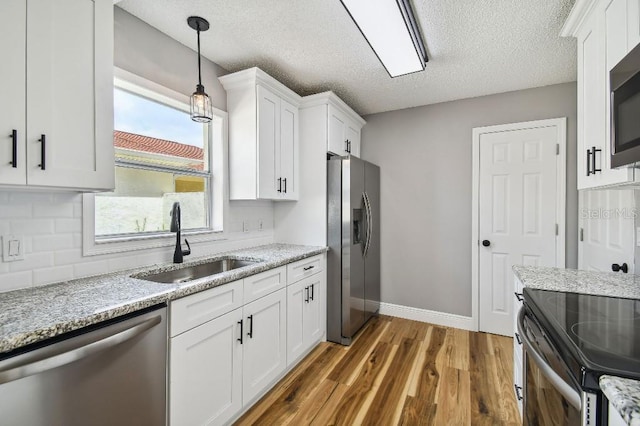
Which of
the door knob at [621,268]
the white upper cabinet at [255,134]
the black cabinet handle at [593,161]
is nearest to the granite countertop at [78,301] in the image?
the white upper cabinet at [255,134]

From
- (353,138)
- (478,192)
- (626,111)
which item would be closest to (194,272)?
(353,138)

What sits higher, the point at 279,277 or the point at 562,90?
the point at 562,90

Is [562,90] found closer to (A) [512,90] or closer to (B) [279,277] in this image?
(A) [512,90]

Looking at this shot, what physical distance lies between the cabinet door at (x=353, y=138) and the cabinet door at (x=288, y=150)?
0.73 meters

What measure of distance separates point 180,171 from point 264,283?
109cm

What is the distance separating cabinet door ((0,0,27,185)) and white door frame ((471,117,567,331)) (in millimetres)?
3513

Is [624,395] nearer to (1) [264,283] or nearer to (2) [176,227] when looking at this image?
(1) [264,283]

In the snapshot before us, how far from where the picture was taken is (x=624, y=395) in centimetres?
64

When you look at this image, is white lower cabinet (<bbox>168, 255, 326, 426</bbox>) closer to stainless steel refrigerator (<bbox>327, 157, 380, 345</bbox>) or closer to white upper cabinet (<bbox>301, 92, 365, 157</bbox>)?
stainless steel refrigerator (<bbox>327, 157, 380, 345</bbox>)

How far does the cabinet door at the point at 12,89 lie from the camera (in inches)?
43.3

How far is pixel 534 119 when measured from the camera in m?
3.00

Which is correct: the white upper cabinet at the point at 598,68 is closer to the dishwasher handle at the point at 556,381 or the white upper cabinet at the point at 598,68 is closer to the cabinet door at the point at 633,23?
the cabinet door at the point at 633,23

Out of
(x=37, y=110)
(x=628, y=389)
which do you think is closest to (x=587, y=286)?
(x=628, y=389)

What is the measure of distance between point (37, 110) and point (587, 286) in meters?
2.69
